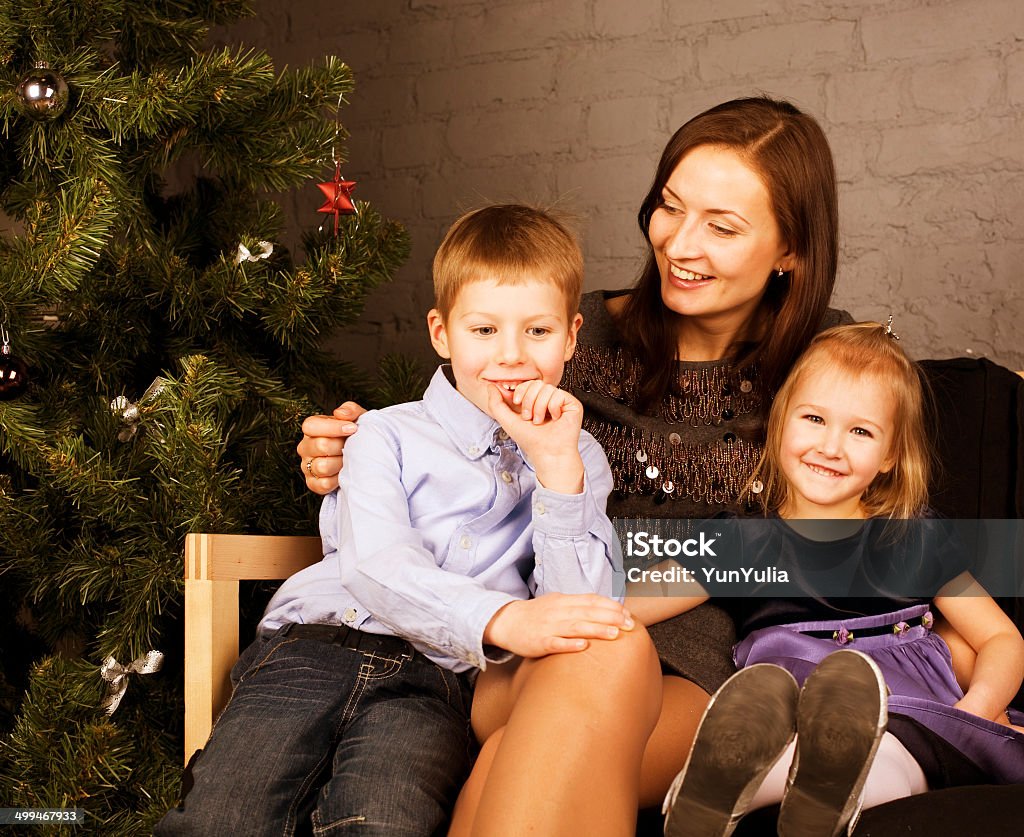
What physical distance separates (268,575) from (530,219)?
556mm

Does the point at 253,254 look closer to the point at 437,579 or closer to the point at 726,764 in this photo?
the point at 437,579

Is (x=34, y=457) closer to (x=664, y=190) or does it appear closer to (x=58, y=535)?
(x=58, y=535)

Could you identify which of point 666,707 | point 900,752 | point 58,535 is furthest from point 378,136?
point 900,752

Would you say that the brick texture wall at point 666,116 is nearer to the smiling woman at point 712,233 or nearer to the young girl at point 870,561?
the smiling woman at point 712,233

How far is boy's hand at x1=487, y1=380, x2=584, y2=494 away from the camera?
47.1 inches

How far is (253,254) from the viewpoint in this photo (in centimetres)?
159

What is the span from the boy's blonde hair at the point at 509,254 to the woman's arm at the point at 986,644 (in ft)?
2.01

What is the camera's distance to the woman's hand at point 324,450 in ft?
4.53

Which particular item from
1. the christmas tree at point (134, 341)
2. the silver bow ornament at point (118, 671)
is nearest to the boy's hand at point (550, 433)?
the christmas tree at point (134, 341)

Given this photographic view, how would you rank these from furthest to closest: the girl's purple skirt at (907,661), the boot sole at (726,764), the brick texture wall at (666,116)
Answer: the brick texture wall at (666,116) < the girl's purple skirt at (907,661) < the boot sole at (726,764)

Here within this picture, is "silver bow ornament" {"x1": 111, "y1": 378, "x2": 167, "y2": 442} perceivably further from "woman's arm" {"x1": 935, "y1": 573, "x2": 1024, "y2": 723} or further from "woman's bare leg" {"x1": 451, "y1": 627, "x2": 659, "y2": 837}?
"woman's arm" {"x1": 935, "y1": 573, "x2": 1024, "y2": 723}

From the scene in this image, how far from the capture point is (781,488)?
4.90ft

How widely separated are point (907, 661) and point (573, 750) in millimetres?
613

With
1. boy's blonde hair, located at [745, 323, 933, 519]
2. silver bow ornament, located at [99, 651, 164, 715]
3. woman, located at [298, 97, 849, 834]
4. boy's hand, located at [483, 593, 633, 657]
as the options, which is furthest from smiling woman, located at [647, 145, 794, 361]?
silver bow ornament, located at [99, 651, 164, 715]
